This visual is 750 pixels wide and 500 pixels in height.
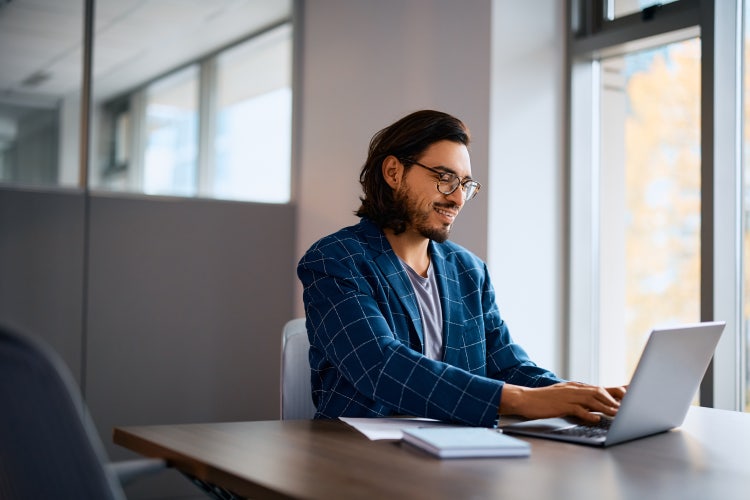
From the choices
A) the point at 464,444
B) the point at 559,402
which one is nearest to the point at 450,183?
the point at 559,402

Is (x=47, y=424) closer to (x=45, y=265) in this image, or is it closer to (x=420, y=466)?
(x=420, y=466)

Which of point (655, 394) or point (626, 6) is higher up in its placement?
point (626, 6)

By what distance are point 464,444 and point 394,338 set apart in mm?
462

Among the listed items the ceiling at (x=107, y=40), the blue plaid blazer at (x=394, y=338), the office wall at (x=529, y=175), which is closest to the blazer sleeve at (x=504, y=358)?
the blue plaid blazer at (x=394, y=338)

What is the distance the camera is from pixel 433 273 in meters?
2.11

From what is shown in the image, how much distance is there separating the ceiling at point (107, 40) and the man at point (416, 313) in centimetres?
171

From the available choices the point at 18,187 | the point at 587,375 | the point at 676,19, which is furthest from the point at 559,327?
the point at 18,187

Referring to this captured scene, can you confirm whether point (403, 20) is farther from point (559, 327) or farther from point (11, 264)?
point (11, 264)

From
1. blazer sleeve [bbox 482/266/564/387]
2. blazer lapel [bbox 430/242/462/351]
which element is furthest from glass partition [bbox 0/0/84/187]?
blazer sleeve [bbox 482/266/564/387]

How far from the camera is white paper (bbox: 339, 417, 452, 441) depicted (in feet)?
4.85

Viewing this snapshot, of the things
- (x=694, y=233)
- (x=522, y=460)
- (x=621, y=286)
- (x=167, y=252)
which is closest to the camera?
(x=522, y=460)

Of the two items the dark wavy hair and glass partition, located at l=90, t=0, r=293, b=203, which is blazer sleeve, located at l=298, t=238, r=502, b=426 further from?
glass partition, located at l=90, t=0, r=293, b=203

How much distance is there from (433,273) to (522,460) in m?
0.85

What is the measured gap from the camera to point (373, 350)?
1.70 metres
